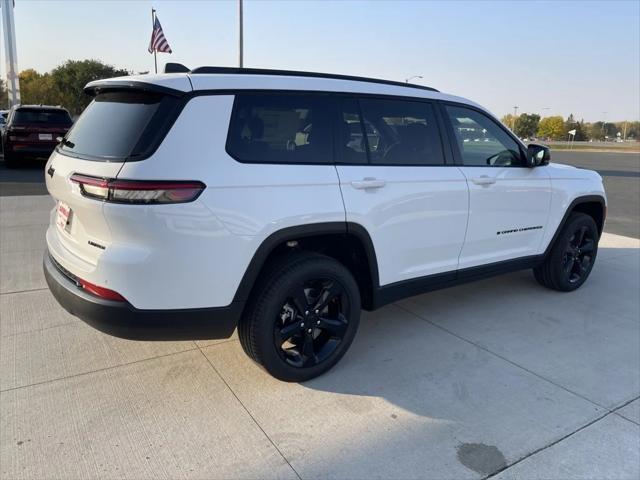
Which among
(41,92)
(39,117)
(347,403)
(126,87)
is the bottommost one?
(347,403)

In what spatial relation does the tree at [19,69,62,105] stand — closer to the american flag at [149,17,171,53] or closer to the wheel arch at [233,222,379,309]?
the american flag at [149,17,171,53]

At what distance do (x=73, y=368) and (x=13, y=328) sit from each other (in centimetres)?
88

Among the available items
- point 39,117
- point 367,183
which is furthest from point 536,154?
point 39,117

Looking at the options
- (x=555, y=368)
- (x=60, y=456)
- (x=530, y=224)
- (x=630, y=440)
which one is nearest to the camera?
(x=60, y=456)

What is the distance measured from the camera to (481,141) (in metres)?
4.07

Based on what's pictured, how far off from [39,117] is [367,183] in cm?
1260

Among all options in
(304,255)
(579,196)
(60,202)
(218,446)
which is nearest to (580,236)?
(579,196)

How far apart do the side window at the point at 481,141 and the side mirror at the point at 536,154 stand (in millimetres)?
72

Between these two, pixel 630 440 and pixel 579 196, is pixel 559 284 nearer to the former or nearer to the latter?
pixel 579 196

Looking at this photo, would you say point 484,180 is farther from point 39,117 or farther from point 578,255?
point 39,117

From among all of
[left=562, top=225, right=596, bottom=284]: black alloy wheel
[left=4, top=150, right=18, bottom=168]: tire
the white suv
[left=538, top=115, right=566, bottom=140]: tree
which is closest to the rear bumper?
the white suv

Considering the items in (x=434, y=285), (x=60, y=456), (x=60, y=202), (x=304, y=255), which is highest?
(x=60, y=202)

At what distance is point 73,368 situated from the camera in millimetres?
3170

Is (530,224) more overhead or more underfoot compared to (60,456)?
more overhead
